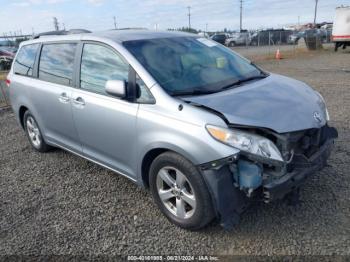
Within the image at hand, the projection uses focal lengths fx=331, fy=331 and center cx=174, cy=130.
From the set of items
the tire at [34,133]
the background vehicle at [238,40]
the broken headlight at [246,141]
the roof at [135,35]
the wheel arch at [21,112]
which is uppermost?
the roof at [135,35]

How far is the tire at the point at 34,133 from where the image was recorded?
5129mm

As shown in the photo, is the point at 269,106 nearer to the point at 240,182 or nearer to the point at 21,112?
the point at 240,182

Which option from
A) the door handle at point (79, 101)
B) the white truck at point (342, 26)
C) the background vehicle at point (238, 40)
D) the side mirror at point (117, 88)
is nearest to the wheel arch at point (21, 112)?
the door handle at point (79, 101)

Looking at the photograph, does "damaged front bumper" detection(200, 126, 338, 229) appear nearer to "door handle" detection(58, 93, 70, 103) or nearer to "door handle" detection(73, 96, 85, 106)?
"door handle" detection(73, 96, 85, 106)

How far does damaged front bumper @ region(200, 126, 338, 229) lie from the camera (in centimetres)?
266

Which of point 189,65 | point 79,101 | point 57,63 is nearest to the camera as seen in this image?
point 189,65

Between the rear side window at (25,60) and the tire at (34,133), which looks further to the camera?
the tire at (34,133)

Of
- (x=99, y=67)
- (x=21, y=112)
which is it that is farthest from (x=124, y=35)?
(x=21, y=112)

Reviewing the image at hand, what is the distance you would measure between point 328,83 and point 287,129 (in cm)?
820

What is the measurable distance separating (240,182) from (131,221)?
49.9 inches

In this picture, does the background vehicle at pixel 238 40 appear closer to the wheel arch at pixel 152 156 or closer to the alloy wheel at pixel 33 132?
the alloy wheel at pixel 33 132

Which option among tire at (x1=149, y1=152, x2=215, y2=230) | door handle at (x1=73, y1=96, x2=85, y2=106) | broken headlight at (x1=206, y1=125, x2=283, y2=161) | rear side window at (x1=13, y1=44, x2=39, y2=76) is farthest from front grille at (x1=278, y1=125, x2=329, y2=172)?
rear side window at (x1=13, y1=44, x2=39, y2=76)

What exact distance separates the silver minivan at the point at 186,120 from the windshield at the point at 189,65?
1 centimetres

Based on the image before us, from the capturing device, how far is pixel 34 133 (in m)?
5.30
